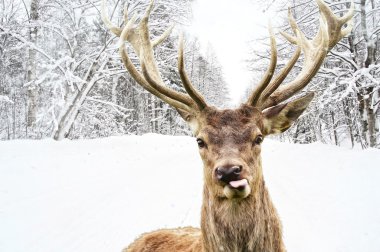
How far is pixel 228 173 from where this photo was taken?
266 centimetres

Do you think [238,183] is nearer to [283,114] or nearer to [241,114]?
[241,114]

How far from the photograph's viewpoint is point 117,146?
13141 millimetres

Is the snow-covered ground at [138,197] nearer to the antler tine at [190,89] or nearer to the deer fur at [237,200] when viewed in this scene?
the deer fur at [237,200]

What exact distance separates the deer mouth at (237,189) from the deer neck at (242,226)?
0.30 m

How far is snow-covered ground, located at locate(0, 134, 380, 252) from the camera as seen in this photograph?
6.10 meters

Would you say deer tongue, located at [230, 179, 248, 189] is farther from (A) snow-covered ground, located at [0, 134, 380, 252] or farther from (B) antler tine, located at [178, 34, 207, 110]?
(A) snow-covered ground, located at [0, 134, 380, 252]

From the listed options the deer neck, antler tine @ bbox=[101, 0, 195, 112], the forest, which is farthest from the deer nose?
the forest

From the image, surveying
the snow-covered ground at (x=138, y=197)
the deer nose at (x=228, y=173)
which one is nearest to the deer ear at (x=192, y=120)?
the deer nose at (x=228, y=173)

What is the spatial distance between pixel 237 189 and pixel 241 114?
0.82 metres

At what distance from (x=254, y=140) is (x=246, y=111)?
1.03 ft

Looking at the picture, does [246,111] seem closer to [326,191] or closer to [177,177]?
[326,191]

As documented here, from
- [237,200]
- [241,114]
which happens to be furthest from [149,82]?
[237,200]

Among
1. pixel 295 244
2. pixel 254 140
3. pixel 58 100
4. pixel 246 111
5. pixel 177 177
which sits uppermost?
pixel 58 100

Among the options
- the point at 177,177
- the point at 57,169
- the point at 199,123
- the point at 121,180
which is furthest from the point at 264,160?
the point at 199,123
